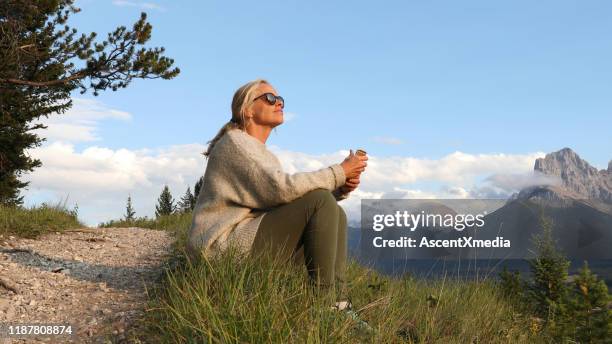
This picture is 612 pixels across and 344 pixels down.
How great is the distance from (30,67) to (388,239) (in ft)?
30.3

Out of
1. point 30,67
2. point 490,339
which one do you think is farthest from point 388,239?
point 30,67

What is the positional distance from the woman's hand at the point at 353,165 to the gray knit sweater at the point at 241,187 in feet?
0.25

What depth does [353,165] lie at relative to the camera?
4.05 metres

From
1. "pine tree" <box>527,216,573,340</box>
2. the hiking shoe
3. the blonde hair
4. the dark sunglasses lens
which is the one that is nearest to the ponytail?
the blonde hair

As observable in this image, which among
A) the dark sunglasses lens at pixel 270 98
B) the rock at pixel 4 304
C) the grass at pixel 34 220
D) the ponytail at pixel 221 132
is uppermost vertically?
the dark sunglasses lens at pixel 270 98

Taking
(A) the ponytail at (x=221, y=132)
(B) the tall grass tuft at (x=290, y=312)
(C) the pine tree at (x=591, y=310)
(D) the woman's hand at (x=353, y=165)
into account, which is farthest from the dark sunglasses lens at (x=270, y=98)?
(C) the pine tree at (x=591, y=310)

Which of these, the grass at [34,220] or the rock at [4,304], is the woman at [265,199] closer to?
the rock at [4,304]

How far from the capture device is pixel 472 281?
600 centimetres

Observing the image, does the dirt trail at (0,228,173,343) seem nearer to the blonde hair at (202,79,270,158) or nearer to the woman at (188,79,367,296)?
the woman at (188,79,367,296)

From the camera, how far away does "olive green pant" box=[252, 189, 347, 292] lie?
12.3 feet

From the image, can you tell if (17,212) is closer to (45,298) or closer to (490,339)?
(45,298)

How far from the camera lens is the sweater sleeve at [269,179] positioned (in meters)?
3.79

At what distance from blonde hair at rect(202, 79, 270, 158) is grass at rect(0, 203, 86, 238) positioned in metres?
5.84

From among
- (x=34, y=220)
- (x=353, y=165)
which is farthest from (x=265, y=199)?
(x=34, y=220)
